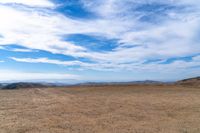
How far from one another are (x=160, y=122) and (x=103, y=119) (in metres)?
3.02

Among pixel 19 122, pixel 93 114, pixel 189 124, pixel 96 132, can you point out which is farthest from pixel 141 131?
pixel 19 122

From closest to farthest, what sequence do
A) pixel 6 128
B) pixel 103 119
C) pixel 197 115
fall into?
pixel 6 128 → pixel 103 119 → pixel 197 115

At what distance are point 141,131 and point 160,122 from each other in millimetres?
2284

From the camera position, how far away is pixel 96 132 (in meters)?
11.4

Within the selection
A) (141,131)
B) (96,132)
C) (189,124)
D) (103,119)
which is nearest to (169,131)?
(141,131)

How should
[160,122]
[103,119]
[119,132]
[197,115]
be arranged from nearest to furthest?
[119,132] → [160,122] → [103,119] → [197,115]

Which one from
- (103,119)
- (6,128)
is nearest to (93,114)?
(103,119)

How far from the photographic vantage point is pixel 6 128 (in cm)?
1232

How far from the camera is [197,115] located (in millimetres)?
15500

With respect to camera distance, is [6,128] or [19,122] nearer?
[6,128]

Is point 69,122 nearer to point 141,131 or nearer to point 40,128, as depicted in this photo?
point 40,128

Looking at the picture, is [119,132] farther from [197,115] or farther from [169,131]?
[197,115]

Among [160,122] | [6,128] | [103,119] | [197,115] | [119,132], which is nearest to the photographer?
[119,132]

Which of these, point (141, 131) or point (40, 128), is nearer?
point (141, 131)
